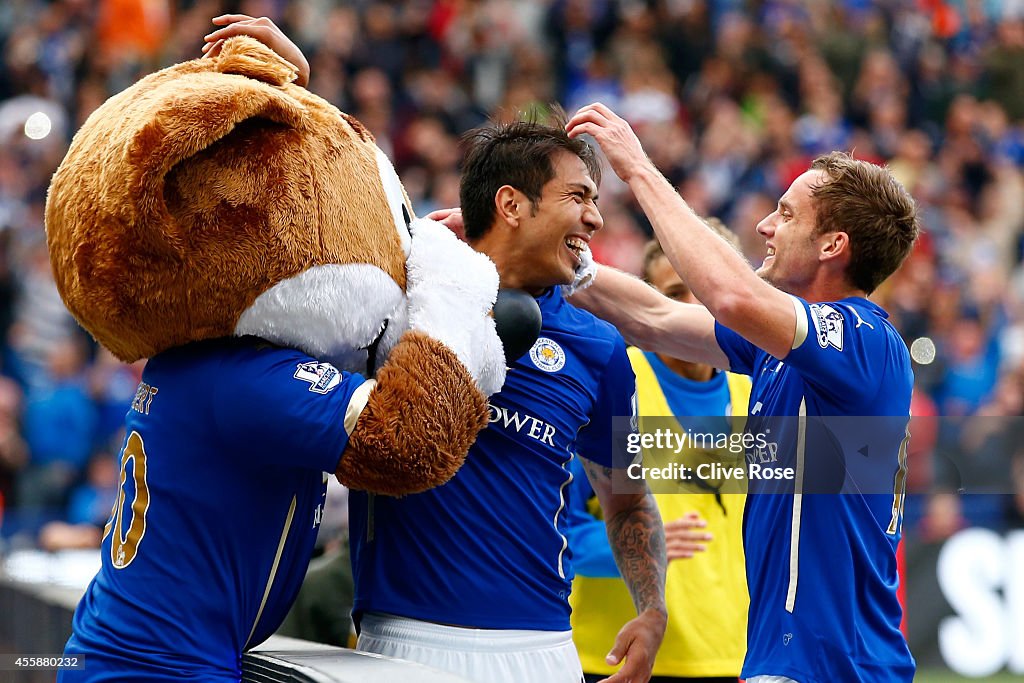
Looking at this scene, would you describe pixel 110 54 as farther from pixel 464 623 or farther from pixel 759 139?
pixel 464 623

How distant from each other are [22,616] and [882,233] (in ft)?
12.1

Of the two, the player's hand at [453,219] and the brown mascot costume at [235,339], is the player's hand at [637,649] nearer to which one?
the brown mascot costume at [235,339]

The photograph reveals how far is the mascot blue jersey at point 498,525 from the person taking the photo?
3.30m

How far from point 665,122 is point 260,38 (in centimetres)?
928

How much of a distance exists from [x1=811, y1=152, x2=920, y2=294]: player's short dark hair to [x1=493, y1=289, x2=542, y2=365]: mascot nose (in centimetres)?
93

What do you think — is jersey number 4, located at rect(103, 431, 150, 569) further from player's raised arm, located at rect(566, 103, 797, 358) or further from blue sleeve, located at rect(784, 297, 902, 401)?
blue sleeve, located at rect(784, 297, 902, 401)

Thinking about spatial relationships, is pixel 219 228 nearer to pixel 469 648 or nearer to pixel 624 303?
pixel 469 648

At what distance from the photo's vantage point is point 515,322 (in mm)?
3082

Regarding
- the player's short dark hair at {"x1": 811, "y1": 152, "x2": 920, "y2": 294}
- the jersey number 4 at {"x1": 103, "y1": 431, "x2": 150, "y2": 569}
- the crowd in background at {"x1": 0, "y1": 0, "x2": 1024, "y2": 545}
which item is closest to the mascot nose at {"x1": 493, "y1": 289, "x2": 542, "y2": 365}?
the jersey number 4 at {"x1": 103, "y1": 431, "x2": 150, "y2": 569}

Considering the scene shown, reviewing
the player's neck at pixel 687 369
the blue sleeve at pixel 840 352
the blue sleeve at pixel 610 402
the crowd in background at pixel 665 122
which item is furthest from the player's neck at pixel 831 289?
the crowd in background at pixel 665 122

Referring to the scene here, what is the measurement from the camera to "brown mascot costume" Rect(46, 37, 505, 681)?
9.26 ft

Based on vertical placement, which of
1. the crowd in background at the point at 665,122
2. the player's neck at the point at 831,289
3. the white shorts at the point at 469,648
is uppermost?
the crowd in background at the point at 665,122

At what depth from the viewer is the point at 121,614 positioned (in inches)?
114

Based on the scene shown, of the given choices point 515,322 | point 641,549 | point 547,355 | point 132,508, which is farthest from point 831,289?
point 132,508
